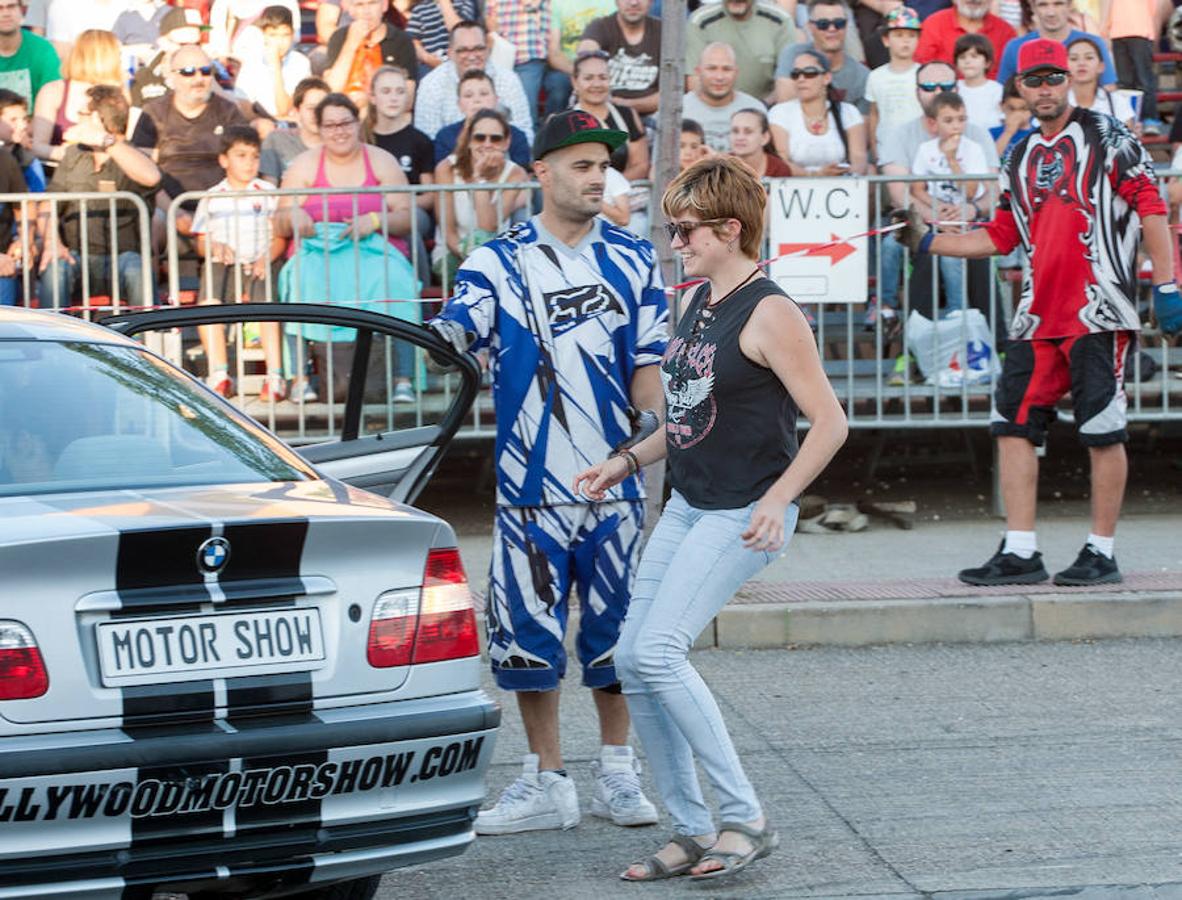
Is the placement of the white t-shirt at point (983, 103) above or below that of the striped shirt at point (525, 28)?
below

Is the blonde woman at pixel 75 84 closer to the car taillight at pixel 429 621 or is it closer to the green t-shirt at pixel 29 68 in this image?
the green t-shirt at pixel 29 68

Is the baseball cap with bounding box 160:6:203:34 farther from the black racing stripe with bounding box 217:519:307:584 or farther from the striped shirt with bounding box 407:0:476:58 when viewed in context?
the black racing stripe with bounding box 217:519:307:584

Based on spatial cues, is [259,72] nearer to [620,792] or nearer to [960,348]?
[960,348]

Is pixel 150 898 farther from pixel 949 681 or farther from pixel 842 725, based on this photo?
pixel 949 681

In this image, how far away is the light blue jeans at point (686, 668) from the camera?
5.10 meters

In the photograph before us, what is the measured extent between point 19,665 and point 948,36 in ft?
34.5

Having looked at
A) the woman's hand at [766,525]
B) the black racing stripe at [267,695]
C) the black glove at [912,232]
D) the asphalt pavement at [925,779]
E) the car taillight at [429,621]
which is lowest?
the asphalt pavement at [925,779]

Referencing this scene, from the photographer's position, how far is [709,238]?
5238 millimetres

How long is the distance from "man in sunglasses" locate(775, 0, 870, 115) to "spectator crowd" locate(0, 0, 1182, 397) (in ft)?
0.05

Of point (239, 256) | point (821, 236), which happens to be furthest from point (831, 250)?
point (239, 256)

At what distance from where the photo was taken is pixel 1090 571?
877 cm

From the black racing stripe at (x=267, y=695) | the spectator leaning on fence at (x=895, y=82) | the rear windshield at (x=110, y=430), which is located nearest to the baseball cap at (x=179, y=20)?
the spectator leaning on fence at (x=895, y=82)

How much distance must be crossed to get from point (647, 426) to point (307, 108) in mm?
6811

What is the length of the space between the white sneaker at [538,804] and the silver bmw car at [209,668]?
0.95m
